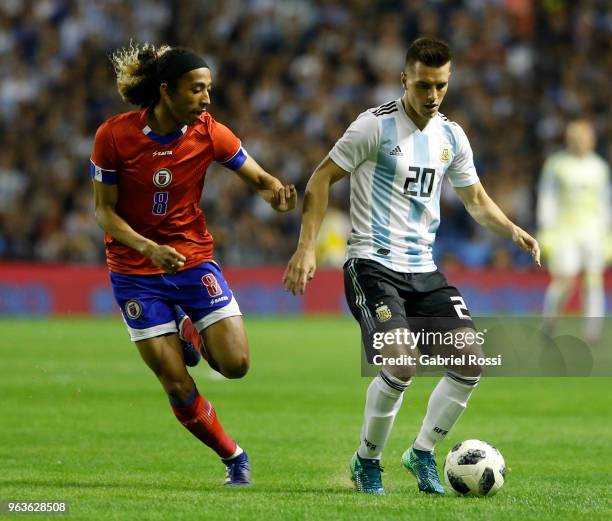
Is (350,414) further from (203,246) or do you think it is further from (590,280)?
(590,280)

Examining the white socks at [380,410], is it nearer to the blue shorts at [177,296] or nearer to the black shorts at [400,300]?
the black shorts at [400,300]

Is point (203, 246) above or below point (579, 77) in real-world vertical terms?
below

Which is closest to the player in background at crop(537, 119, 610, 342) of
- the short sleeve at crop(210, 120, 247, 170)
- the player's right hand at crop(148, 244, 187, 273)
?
the short sleeve at crop(210, 120, 247, 170)

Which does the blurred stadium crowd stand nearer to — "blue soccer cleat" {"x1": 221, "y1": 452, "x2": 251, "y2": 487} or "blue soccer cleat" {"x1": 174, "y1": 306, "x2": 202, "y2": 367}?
"blue soccer cleat" {"x1": 174, "y1": 306, "x2": 202, "y2": 367}

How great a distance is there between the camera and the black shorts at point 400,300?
686 centimetres

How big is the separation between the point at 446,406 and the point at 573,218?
9469 mm

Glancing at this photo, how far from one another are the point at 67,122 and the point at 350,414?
13754 millimetres

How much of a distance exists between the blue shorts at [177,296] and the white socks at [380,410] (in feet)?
3.29

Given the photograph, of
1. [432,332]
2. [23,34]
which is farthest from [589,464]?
[23,34]

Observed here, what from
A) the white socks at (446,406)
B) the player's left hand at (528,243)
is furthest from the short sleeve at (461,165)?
the white socks at (446,406)

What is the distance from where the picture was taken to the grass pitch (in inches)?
253

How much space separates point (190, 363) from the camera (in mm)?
7863

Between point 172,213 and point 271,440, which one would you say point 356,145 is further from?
point 271,440

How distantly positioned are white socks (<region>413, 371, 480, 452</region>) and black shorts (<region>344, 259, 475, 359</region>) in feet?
1.02
